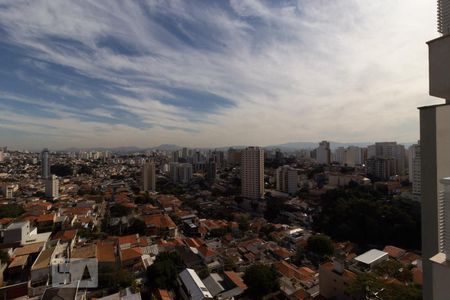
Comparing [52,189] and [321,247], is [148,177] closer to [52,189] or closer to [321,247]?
[52,189]

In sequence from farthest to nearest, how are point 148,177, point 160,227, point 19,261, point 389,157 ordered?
point 389,157
point 148,177
point 160,227
point 19,261

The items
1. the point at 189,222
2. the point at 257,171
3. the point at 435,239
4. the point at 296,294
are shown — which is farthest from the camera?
the point at 257,171

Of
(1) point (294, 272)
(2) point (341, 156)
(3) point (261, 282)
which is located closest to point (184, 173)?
(1) point (294, 272)

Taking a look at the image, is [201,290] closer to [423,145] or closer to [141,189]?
[423,145]

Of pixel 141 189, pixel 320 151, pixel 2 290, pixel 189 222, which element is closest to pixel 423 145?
pixel 2 290

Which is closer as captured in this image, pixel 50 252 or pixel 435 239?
pixel 435 239

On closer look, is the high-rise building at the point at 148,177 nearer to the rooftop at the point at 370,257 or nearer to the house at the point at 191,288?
the house at the point at 191,288

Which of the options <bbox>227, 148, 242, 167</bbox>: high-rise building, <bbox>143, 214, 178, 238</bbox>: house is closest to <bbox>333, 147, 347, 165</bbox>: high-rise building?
<bbox>227, 148, 242, 167</bbox>: high-rise building
